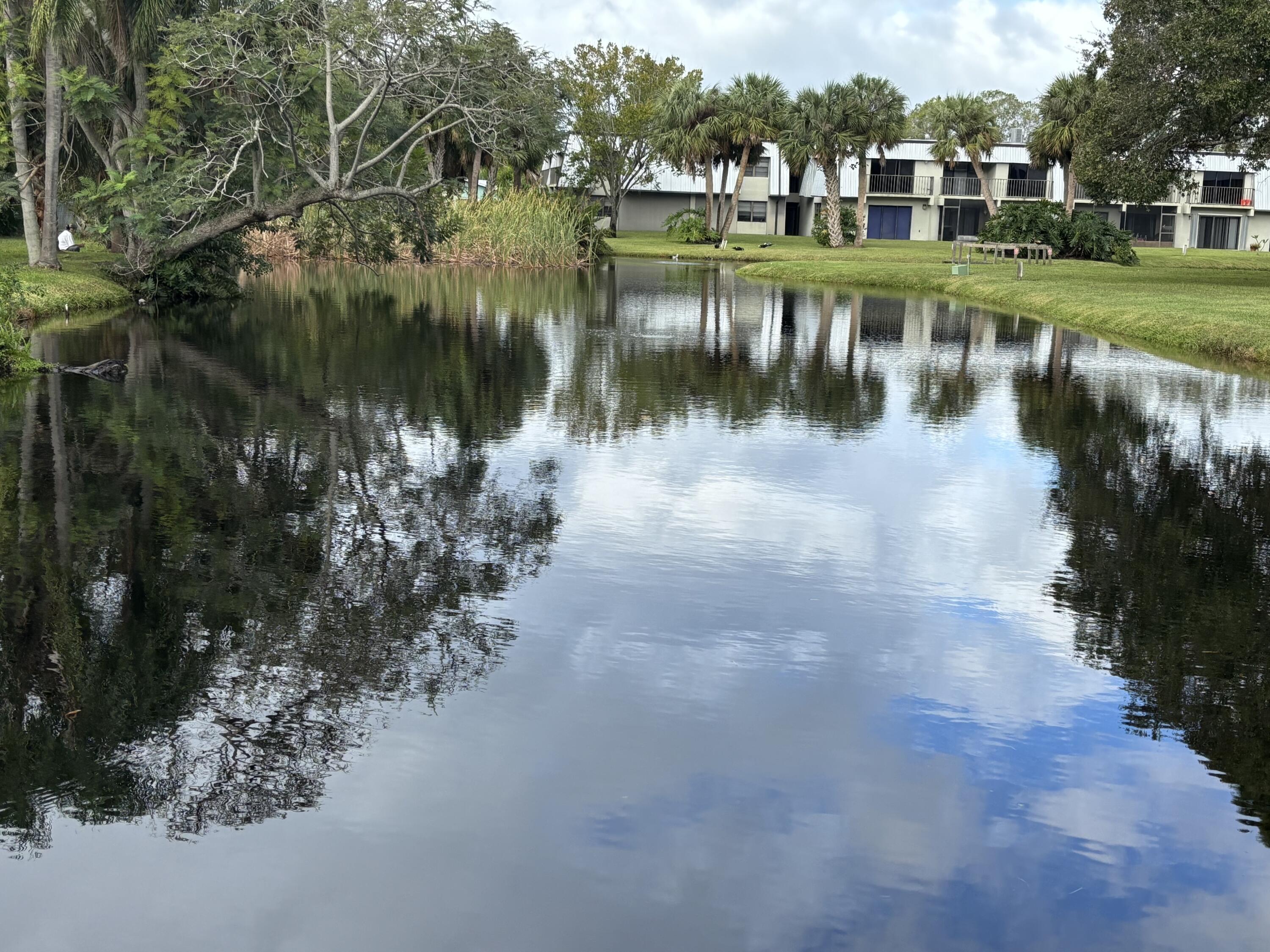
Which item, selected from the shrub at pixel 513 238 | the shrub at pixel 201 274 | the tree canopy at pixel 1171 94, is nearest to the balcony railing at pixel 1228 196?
the tree canopy at pixel 1171 94

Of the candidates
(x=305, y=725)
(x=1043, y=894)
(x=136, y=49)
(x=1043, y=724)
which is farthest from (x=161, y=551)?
(x=136, y=49)

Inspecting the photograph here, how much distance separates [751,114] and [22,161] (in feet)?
159

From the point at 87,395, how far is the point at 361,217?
18.2 meters

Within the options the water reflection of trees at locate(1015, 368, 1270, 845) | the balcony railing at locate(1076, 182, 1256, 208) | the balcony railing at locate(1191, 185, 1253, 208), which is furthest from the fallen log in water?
the balcony railing at locate(1191, 185, 1253, 208)

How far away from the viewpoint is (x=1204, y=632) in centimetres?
834

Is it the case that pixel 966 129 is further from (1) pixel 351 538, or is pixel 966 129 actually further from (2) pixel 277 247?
(1) pixel 351 538

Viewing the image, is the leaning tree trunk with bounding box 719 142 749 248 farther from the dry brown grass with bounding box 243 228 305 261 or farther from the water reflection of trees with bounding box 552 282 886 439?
the water reflection of trees with bounding box 552 282 886 439

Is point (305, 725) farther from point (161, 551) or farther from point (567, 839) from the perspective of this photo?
point (161, 551)

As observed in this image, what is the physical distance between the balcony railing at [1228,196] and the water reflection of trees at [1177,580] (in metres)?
80.5

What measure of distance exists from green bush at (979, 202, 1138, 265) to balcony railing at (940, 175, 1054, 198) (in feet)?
84.0

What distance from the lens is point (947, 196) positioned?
89750mm

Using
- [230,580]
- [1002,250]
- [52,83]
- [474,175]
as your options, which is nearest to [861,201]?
[474,175]

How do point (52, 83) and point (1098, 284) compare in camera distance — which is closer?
point (52, 83)

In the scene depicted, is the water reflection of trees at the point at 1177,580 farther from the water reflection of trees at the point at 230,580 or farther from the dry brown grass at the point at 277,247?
the dry brown grass at the point at 277,247
